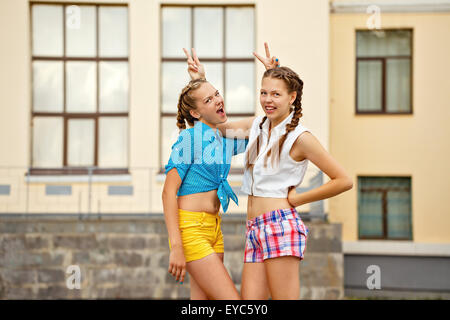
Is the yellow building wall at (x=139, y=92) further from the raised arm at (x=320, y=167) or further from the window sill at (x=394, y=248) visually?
the raised arm at (x=320, y=167)

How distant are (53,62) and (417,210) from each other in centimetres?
827

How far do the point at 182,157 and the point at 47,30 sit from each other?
29.3 ft

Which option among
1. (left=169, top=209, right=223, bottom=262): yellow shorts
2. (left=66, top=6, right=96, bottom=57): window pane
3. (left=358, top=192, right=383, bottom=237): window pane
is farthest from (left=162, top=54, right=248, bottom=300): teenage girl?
(left=358, top=192, right=383, bottom=237): window pane

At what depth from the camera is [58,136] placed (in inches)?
448

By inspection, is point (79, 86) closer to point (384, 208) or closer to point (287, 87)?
point (384, 208)

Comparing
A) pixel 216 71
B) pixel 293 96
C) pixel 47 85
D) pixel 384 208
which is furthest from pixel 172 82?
pixel 293 96

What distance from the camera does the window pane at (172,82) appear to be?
11227 mm

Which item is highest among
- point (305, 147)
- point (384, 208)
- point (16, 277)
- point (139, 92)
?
point (139, 92)

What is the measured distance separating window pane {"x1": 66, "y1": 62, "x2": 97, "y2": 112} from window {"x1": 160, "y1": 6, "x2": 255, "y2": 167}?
56.8 inches

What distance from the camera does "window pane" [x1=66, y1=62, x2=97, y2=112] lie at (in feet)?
37.1

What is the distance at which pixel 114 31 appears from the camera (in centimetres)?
1122
